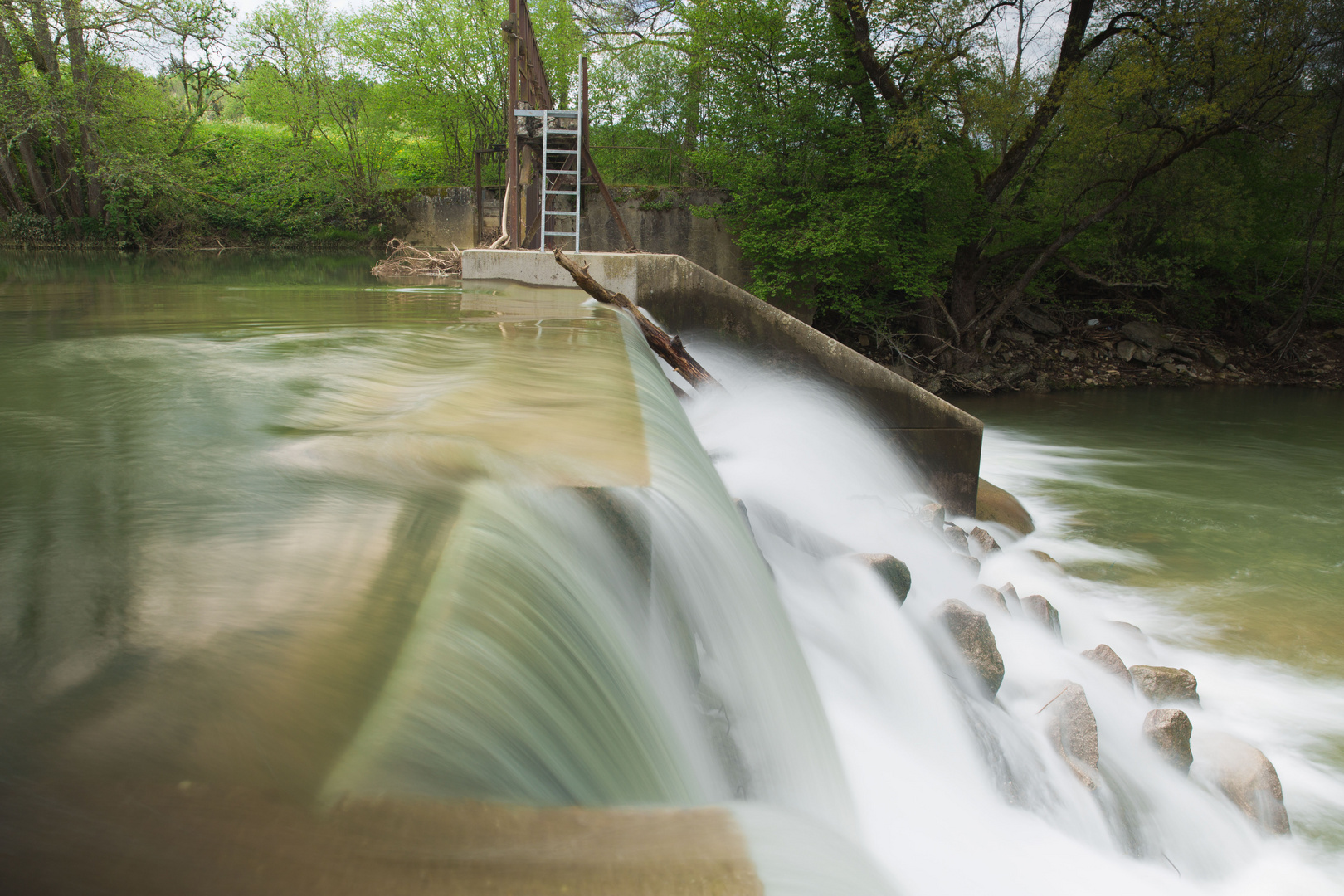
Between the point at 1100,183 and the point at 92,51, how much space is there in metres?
25.0

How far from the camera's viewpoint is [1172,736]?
365 cm

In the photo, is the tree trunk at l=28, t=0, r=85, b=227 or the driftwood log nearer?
the driftwood log

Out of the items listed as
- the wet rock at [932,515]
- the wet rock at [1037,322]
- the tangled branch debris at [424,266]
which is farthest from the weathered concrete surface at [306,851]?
the wet rock at [1037,322]

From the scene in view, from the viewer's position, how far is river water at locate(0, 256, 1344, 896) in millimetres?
1359

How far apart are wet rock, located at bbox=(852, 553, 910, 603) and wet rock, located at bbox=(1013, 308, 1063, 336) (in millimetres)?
14286

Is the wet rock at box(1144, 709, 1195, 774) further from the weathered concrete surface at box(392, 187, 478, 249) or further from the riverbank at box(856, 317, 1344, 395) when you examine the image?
the weathered concrete surface at box(392, 187, 478, 249)

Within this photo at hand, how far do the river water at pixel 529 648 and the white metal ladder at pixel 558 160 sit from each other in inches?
194

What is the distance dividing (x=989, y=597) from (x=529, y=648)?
3.85 m

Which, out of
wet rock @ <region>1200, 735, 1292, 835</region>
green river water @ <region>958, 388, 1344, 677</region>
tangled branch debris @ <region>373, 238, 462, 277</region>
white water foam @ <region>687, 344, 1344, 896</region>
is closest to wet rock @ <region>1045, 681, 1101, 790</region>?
white water foam @ <region>687, 344, 1344, 896</region>

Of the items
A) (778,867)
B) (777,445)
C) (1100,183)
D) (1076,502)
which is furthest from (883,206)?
(778,867)

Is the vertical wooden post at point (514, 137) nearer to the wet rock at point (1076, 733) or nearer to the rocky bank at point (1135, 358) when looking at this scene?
the rocky bank at point (1135, 358)

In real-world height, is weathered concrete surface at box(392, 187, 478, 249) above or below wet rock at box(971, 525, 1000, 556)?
above

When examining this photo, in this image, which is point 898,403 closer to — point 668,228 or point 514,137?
point 514,137

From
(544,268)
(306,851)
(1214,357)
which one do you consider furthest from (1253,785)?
(1214,357)
